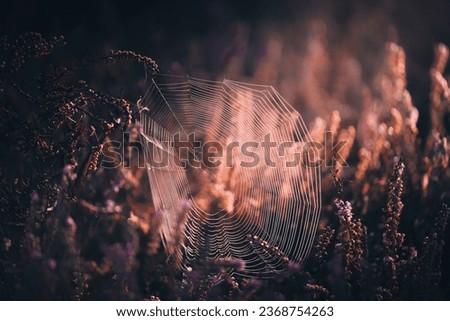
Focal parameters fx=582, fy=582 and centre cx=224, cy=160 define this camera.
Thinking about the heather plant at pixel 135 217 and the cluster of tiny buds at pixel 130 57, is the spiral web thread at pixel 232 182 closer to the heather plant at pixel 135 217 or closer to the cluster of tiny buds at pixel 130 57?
the heather plant at pixel 135 217

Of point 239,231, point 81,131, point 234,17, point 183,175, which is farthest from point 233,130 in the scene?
point 234,17

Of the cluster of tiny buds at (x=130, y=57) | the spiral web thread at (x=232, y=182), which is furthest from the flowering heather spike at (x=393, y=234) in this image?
the cluster of tiny buds at (x=130, y=57)

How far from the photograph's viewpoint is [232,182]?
2.67 metres

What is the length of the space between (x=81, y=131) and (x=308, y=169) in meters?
1.13

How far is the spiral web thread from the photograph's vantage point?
2.59 meters

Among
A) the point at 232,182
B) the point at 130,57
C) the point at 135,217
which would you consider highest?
the point at 130,57

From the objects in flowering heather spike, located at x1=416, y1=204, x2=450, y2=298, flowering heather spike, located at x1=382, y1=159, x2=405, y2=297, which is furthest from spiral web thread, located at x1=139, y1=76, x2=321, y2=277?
flowering heather spike, located at x1=416, y1=204, x2=450, y2=298

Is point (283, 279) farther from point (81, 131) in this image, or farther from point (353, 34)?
point (353, 34)

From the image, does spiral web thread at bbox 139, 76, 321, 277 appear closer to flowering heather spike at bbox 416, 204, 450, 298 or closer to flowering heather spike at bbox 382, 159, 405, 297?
flowering heather spike at bbox 382, 159, 405, 297

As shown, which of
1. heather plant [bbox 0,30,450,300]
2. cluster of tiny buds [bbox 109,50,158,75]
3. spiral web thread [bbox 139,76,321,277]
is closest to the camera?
heather plant [bbox 0,30,450,300]

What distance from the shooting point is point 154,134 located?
3031mm

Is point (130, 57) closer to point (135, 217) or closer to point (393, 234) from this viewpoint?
point (135, 217)

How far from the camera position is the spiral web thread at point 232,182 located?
8.50 ft

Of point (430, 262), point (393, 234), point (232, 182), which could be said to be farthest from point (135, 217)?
point (430, 262)
